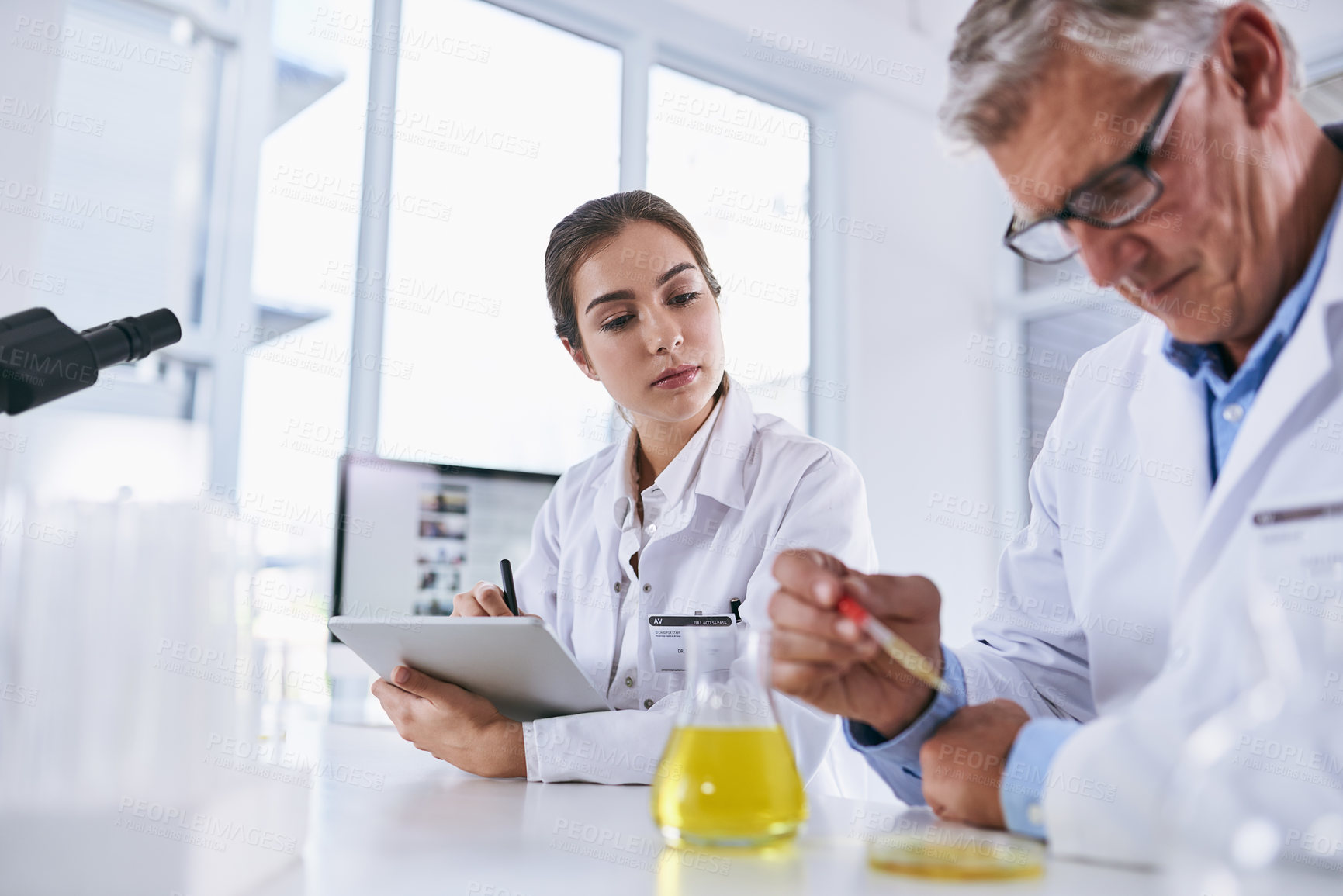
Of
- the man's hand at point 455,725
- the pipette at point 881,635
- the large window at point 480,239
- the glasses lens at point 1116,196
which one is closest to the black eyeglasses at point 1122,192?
the glasses lens at point 1116,196

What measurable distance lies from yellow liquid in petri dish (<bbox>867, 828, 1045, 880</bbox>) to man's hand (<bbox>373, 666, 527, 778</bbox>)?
0.69 metres

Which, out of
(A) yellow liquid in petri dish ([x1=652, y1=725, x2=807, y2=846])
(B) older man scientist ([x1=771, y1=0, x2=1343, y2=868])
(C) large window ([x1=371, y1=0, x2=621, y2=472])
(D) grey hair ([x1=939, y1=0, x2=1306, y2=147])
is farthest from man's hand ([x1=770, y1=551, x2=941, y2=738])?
(C) large window ([x1=371, y1=0, x2=621, y2=472])

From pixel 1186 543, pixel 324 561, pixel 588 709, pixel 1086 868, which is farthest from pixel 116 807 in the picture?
pixel 324 561

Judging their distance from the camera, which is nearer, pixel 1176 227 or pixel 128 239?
pixel 1176 227

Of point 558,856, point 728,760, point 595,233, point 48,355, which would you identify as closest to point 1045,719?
point 728,760

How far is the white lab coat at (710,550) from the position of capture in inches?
65.8

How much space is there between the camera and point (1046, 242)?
1.13 m

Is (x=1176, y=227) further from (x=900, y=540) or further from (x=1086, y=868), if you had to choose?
(x=900, y=540)

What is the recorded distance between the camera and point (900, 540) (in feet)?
15.8

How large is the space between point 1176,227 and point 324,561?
288 cm

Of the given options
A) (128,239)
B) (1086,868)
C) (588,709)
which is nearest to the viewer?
(1086,868)

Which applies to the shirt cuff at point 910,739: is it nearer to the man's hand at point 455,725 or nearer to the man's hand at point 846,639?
the man's hand at point 846,639

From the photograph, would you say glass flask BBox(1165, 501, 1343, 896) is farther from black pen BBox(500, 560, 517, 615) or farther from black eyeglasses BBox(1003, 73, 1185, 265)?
black pen BBox(500, 560, 517, 615)

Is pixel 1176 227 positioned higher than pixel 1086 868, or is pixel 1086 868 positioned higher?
pixel 1176 227
